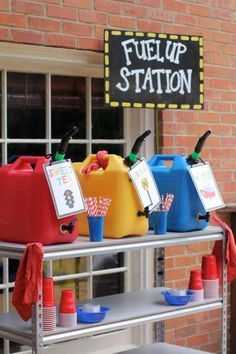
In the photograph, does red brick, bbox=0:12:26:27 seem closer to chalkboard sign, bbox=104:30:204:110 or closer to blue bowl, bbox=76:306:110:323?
chalkboard sign, bbox=104:30:204:110

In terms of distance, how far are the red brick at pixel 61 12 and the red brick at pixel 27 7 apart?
0.05m

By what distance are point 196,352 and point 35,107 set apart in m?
1.83

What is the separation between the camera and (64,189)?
11.2 feet

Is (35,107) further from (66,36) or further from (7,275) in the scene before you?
(7,275)

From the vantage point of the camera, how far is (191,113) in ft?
18.4

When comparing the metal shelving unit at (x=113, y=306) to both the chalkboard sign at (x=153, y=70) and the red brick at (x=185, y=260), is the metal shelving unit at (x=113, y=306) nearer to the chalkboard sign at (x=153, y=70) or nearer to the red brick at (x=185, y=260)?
the red brick at (x=185, y=260)

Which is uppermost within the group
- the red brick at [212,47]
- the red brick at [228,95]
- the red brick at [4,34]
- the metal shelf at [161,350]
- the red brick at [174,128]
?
the red brick at [212,47]

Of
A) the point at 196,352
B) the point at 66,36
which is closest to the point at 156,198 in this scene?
the point at 196,352

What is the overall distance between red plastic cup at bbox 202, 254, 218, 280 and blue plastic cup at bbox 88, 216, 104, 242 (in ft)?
2.82

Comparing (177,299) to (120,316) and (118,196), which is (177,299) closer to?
(120,316)

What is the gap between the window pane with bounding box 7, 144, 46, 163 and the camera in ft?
15.7

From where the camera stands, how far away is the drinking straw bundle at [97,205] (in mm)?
3652

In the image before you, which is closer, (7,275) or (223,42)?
(7,275)

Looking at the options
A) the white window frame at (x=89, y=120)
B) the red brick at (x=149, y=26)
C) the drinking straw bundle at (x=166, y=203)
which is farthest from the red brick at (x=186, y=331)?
the red brick at (x=149, y=26)
